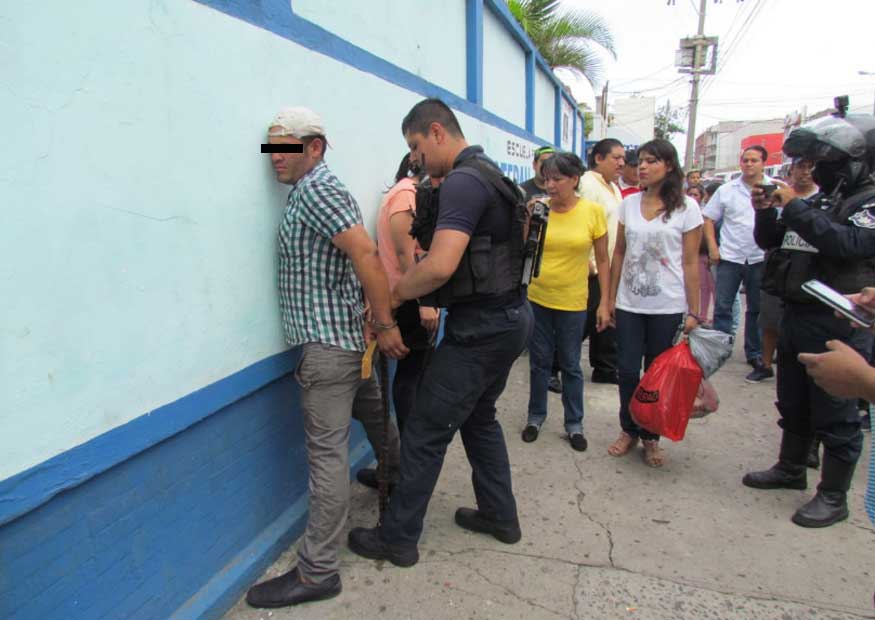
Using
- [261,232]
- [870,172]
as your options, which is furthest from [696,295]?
[261,232]

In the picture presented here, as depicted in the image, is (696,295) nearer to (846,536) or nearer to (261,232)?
(846,536)

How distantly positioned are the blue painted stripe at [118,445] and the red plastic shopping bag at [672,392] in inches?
80.7

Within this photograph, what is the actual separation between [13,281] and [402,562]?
72.1 inches

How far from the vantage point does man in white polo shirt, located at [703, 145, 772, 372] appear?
494cm

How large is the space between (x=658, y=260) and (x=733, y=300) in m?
2.60

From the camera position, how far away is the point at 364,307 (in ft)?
8.10

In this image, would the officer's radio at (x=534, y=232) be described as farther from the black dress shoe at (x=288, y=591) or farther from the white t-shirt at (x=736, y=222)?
the white t-shirt at (x=736, y=222)

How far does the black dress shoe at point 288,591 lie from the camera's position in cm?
224

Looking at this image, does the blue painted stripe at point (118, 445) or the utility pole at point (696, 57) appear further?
the utility pole at point (696, 57)

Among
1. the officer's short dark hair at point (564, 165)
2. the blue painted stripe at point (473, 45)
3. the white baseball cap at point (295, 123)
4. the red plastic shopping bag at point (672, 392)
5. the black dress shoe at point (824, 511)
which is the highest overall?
the blue painted stripe at point (473, 45)

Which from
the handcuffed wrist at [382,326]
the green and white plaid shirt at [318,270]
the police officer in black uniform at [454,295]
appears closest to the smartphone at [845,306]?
the police officer in black uniform at [454,295]

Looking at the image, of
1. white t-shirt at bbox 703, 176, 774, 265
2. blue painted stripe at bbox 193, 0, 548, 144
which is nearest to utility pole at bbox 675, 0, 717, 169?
white t-shirt at bbox 703, 176, 774, 265

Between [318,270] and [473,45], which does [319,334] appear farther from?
[473,45]

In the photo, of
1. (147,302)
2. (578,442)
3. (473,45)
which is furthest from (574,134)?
(147,302)
